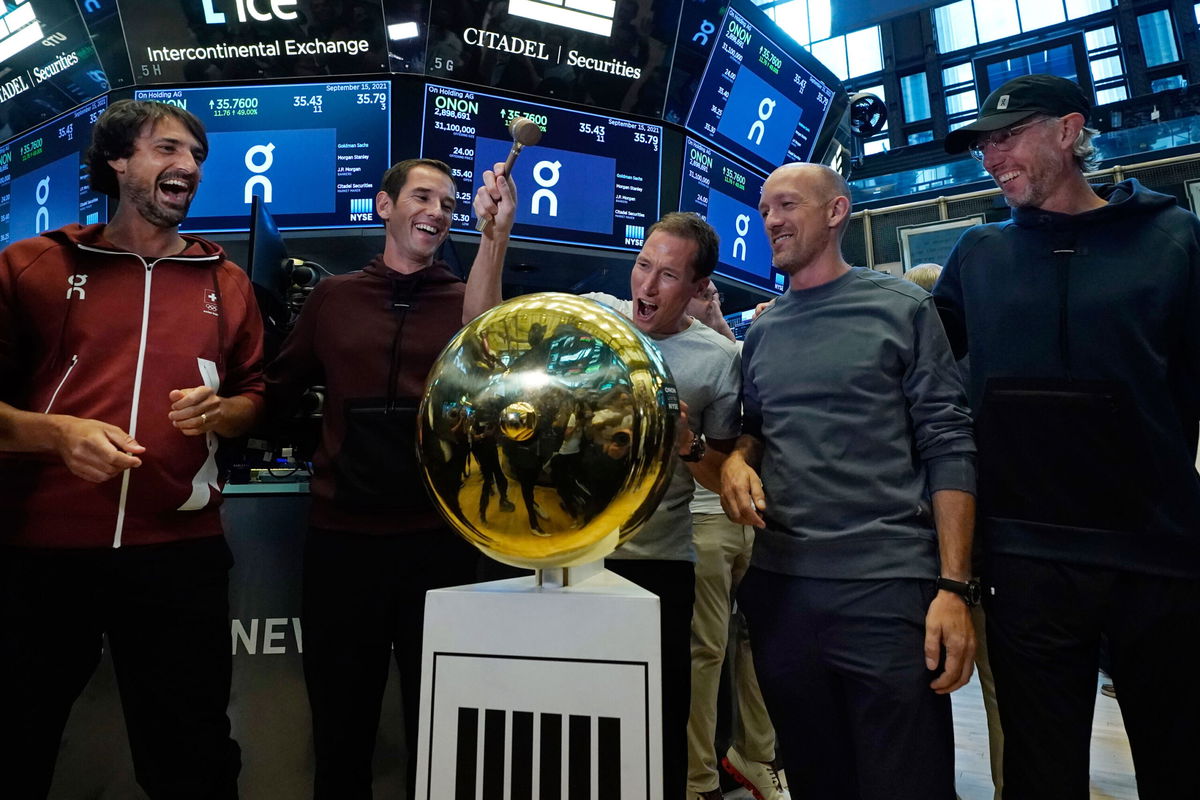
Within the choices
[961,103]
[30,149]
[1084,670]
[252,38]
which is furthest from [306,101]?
[961,103]

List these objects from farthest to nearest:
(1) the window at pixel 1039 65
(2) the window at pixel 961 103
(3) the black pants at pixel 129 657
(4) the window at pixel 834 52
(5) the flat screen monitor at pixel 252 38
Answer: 1. (4) the window at pixel 834 52
2. (2) the window at pixel 961 103
3. (1) the window at pixel 1039 65
4. (5) the flat screen monitor at pixel 252 38
5. (3) the black pants at pixel 129 657

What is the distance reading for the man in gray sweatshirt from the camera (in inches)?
44.5

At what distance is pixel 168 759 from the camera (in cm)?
129

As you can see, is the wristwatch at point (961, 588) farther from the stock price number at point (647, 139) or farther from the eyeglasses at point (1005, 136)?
the stock price number at point (647, 139)

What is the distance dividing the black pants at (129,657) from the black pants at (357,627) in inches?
6.9

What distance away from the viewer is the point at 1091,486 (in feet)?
3.98

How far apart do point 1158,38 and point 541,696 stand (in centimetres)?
1345

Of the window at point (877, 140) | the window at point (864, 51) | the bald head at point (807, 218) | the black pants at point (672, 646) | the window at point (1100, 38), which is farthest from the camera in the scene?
the window at point (864, 51)

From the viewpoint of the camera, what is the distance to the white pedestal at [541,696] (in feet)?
2.49

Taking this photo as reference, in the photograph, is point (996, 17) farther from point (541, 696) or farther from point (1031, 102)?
point (541, 696)

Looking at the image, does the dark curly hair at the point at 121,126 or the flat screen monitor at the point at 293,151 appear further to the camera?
the flat screen monitor at the point at 293,151

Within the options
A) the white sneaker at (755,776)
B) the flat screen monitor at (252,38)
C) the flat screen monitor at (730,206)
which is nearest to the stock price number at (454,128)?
the flat screen monitor at (252,38)

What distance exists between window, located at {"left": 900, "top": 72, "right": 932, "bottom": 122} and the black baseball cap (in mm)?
11716

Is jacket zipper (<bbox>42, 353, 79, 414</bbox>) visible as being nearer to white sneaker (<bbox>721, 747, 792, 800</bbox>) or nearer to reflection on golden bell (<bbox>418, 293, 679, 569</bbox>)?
reflection on golden bell (<bbox>418, 293, 679, 569</bbox>)
